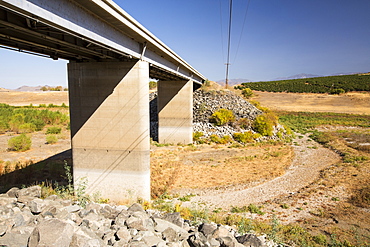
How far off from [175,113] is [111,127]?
13.7m

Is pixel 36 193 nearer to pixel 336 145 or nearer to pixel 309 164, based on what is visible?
pixel 309 164

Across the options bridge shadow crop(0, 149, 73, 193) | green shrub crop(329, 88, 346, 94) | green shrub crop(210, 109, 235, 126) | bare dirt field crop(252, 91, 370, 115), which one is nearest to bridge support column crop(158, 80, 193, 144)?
green shrub crop(210, 109, 235, 126)

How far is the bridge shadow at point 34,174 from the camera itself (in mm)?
11800

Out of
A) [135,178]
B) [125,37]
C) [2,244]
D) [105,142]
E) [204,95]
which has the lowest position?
[135,178]

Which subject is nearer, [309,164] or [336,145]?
[309,164]

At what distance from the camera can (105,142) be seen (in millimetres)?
10719

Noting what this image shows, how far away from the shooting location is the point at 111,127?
1064cm

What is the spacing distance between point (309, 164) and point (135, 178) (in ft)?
42.4

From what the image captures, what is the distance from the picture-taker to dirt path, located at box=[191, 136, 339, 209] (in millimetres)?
11312

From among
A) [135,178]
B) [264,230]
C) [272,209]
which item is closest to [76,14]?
[135,178]

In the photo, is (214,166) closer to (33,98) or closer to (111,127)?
(111,127)

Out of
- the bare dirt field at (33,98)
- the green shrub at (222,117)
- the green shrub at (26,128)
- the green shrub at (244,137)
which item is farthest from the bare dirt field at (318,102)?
the bare dirt field at (33,98)

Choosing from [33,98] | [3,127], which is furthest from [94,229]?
[33,98]

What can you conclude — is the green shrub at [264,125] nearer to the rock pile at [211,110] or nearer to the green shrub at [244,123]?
the green shrub at [244,123]
